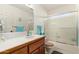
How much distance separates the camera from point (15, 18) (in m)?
1.00

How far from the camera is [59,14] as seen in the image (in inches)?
40.9

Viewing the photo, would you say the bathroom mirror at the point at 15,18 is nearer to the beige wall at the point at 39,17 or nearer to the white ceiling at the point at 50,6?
the beige wall at the point at 39,17

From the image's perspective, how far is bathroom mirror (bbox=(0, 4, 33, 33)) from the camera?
959 millimetres

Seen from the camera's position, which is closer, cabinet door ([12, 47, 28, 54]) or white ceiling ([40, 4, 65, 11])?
cabinet door ([12, 47, 28, 54])

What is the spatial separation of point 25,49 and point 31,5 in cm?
45

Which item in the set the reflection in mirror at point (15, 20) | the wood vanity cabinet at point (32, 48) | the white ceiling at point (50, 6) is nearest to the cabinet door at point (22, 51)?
the wood vanity cabinet at point (32, 48)

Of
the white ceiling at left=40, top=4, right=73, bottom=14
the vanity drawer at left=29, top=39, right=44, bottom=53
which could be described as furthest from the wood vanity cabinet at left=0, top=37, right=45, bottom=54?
the white ceiling at left=40, top=4, right=73, bottom=14

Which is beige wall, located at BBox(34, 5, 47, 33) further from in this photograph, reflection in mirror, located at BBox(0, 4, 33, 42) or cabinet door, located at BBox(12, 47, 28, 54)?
cabinet door, located at BBox(12, 47, 28, 54)

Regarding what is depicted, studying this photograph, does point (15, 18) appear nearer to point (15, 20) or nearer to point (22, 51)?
point (15, 20)

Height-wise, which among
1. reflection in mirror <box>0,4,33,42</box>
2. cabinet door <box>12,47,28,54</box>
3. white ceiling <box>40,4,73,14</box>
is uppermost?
white ceiling <box>40,4,73,14</box>

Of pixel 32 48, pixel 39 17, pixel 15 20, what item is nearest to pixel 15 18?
pixel 15 20

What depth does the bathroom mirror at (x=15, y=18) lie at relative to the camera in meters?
0.96
